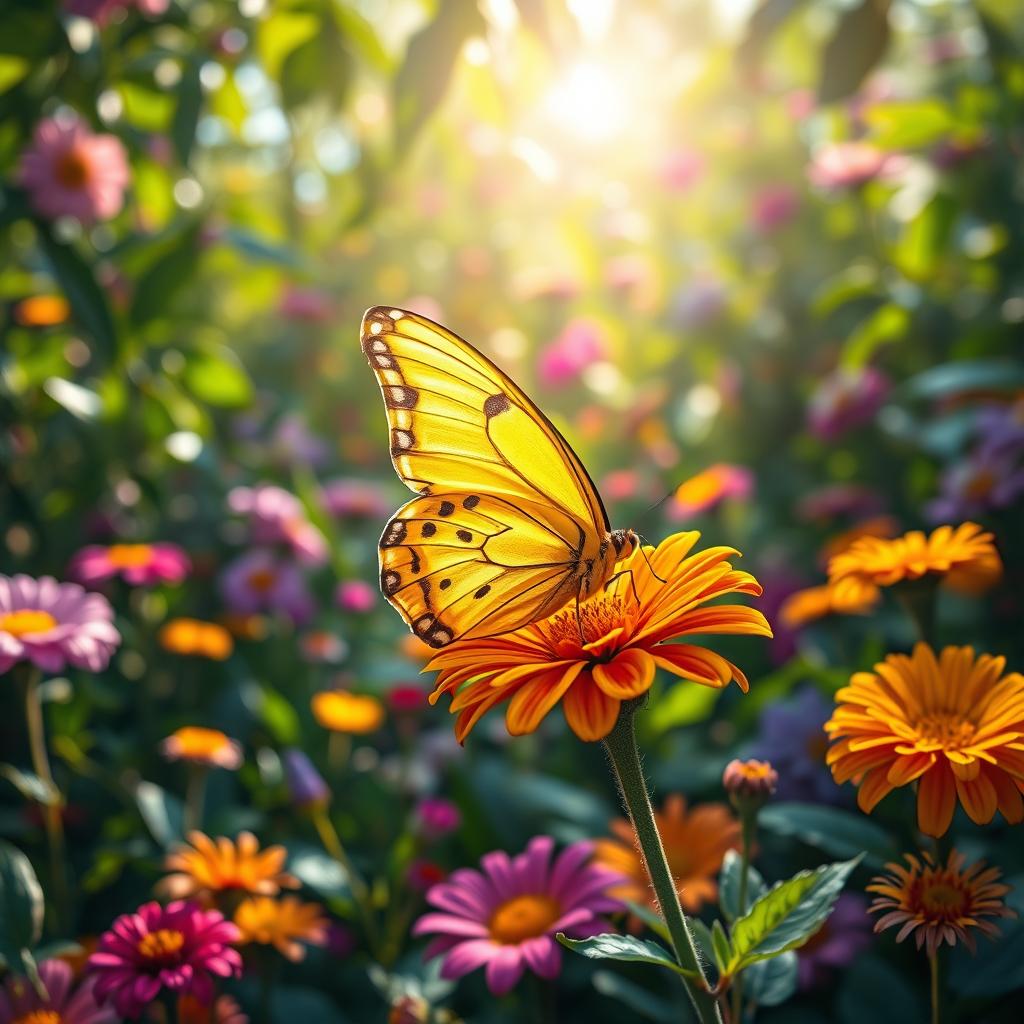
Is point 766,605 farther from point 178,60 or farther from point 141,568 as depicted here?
point 178,60

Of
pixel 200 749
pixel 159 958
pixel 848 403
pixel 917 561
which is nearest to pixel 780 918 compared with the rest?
pixel 917 561

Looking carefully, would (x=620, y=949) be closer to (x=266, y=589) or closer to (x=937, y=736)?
(x=937, y=736)

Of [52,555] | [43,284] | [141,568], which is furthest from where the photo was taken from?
[43,284]

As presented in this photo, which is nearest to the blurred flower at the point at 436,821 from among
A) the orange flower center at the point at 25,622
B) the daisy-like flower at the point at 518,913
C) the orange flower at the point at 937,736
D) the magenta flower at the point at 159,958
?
the daisy-like flower at the point at 518,913

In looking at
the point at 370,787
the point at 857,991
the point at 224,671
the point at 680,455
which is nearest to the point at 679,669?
the point at 857,991

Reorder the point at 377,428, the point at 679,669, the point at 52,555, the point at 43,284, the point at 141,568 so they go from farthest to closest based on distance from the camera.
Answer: the point at 377,428, the point at 43,284, the point at 52,555, the point at 141,568, the point at 679,669

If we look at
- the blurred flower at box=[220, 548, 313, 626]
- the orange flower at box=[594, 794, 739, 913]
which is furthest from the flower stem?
the blurred flower at box=[220, 548, 313, 626]
